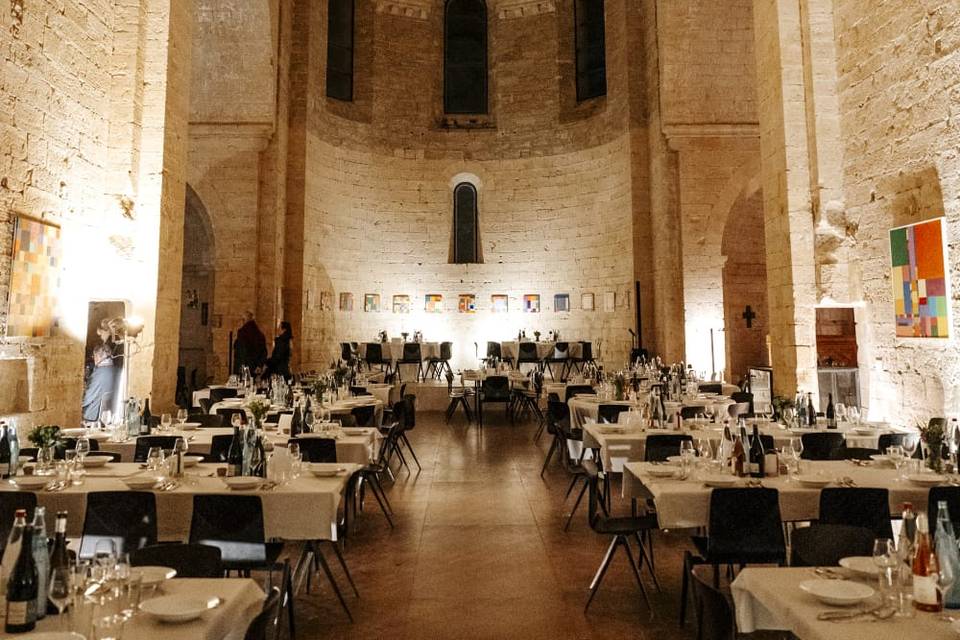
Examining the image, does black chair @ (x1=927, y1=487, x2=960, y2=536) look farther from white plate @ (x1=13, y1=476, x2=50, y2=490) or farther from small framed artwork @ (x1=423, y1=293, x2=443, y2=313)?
small framed artwork @ (x1=423, y1=293, x2=443, y2=313)

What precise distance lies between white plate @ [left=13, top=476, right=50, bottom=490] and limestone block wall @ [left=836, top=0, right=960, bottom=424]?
659 cm

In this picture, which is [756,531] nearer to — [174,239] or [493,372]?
[174,239]

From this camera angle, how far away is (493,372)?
11500 mm

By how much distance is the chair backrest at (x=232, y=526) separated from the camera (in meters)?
3.13

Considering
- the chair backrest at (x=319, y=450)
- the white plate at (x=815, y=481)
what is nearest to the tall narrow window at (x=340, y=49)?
the chair backrest at (x=319, y=450)

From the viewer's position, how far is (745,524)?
10.9ft

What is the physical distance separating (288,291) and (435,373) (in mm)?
3752

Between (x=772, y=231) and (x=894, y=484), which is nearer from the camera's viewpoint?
(x=894, y=484)

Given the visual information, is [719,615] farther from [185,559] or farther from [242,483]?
[242,483]

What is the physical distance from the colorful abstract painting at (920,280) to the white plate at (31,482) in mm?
6599

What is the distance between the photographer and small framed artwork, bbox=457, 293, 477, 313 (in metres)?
15.9

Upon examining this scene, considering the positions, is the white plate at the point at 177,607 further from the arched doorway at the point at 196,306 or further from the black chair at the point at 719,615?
the arched doorway at the point at 196,306

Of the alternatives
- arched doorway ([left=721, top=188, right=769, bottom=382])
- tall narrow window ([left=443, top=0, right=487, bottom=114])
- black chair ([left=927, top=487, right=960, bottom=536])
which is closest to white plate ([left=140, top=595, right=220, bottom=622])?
black chair ([left=927, top=487, right=960, bottom=536])

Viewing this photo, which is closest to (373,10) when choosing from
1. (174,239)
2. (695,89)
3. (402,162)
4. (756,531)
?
(402,162)
